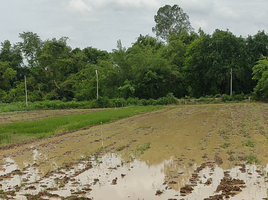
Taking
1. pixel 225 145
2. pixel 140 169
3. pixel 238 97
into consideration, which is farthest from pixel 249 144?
pixel 238 97

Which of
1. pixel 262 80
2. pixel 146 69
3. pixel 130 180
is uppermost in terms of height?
pixel 146 69

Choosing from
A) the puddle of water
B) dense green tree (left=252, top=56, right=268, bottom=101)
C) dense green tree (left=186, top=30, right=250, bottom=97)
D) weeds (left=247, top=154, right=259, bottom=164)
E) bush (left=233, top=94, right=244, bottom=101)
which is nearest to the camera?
the puddle of water

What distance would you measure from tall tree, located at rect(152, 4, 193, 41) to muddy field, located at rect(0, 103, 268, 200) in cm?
3699

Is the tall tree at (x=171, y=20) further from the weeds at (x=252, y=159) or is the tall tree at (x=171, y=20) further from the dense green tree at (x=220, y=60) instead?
the weeds at (x=252, y=159)

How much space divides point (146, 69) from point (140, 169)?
24.7 meters

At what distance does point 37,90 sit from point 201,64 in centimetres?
2247

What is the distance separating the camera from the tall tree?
139ft

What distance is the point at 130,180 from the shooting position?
4.57m

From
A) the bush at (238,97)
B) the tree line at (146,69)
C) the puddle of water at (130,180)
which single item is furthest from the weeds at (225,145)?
the bush at (238,97)

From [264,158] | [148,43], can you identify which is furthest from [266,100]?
[264,158]

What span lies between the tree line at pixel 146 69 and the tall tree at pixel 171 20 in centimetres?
468

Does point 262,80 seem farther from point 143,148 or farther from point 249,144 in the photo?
point 143,148

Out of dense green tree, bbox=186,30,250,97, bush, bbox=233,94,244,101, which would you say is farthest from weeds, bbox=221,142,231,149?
→ dense green tree, bbox=186,30,250,97

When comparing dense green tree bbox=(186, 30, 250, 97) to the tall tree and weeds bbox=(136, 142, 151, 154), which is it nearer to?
the tall tree
